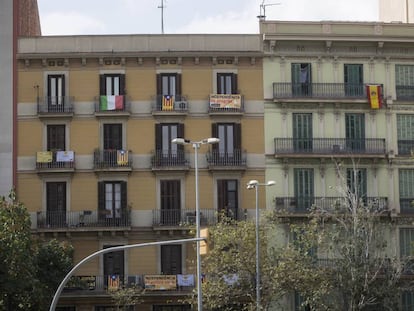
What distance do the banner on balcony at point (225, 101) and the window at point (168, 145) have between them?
218 cm

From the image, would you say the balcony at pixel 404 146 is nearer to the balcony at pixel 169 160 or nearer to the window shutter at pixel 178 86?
the balcony at pixel 169 160

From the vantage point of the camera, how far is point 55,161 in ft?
183

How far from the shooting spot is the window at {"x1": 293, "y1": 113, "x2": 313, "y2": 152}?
56.7 metres

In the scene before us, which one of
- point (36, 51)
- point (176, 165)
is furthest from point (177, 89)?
point (36, 51)

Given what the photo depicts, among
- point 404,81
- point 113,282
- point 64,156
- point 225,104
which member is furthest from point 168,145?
point 404,81

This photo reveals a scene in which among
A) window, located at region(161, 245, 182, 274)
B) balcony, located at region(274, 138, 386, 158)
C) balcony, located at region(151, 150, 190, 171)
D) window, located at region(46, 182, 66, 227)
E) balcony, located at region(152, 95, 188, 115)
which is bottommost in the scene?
window, located at region(161, 245, 182, 274)

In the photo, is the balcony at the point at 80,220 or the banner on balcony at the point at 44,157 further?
the banner on balcony at the point at 44,157

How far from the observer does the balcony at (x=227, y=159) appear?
56031 millimetres

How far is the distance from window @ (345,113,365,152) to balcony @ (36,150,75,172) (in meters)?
15.2

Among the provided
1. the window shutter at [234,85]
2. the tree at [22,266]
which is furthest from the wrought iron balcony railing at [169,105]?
the tree at [22,266]

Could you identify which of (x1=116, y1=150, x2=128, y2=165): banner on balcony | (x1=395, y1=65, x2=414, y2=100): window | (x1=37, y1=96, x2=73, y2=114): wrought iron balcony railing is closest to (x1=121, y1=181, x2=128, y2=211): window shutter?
(x1=116, y1=150, x2=128, y2=165): banner on balcony

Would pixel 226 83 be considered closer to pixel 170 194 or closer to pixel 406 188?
pixel 170 194

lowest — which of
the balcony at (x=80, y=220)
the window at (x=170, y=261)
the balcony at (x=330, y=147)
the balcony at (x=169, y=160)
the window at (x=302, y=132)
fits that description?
the window at (x=170, y=261)

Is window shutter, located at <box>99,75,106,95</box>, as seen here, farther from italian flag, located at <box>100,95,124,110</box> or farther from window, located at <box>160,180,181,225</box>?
window, located at <box>160,180,181,225</box>
